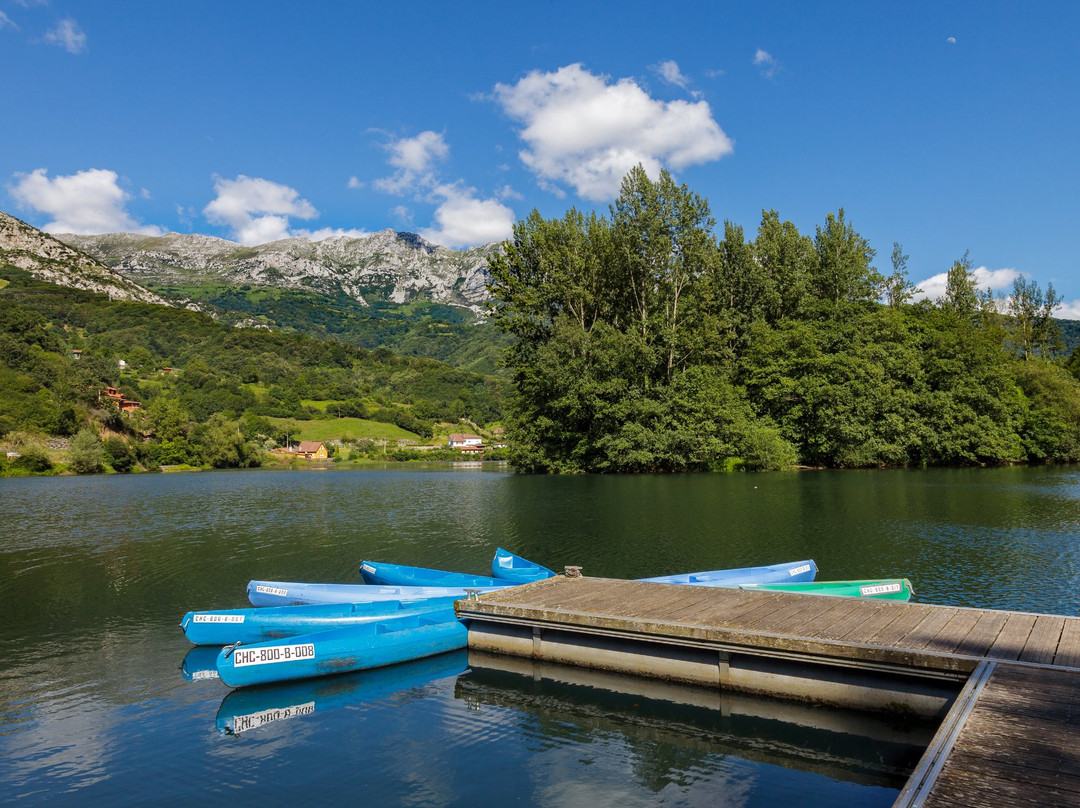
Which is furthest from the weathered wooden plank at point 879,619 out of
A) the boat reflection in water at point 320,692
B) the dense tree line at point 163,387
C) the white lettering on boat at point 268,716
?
the dense tree line at point 163,387

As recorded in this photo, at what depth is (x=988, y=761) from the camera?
584 centimetres

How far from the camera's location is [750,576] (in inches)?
639

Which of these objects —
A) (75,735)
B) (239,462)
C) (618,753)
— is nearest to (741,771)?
(618,753)

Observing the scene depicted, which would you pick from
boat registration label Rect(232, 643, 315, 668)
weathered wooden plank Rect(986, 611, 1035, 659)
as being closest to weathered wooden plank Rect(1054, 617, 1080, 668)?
weathered wooden plank Rect(986, 611, 1035, 659)

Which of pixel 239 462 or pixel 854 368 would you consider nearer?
pixel 854 368

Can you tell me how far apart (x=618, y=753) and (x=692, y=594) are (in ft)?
16.8

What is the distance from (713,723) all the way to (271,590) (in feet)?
35.6

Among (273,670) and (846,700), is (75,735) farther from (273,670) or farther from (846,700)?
(846,700)

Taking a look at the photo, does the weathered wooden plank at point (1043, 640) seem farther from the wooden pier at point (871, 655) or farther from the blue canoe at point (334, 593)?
the blue canoe at point (334, 593)

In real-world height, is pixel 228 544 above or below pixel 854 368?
below

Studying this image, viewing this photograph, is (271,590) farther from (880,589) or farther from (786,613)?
(880,589)

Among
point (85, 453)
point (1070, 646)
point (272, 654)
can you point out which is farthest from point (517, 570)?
point (85, 453)

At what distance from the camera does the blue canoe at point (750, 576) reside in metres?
15.7

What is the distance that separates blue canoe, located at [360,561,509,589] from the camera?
15953 mm
